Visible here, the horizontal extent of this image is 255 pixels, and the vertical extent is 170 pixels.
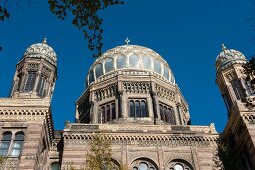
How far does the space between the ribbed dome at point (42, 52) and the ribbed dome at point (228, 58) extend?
13.9 meters

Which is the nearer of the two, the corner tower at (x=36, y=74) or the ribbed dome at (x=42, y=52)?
the corner tower at (x=36, y=74)

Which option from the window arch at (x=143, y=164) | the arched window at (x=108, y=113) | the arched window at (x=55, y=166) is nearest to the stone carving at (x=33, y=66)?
the arched window at (x=108, y=113)

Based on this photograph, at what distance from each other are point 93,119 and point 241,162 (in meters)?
12.5

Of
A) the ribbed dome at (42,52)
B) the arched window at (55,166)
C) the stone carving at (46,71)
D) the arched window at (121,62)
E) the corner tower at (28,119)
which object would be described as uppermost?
the arched window at (121,62)

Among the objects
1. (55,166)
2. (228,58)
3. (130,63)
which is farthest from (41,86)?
(228,58)

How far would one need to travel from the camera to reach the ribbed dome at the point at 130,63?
108ft

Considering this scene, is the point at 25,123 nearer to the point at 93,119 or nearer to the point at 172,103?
the point at 93,119

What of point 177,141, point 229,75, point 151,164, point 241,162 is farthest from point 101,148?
point 229,75

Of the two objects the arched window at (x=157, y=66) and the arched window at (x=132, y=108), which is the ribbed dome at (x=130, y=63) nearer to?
the arched window at (x=157, y=66)

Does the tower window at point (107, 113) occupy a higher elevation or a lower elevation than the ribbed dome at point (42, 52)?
lower

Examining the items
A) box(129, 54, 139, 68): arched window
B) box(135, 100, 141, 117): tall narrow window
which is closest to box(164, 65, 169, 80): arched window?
box(129, 54, 139, 68): arched window

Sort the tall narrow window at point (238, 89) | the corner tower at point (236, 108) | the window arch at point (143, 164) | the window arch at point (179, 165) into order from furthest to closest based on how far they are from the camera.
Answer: the tall narrow window at point (238, 89) → the window arch at point (179, 165) → the window arch at point (143, 164) → the corner tower at point (236, 108)

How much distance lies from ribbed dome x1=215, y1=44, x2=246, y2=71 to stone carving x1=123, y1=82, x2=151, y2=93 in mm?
6482

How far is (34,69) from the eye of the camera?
25766 mm
